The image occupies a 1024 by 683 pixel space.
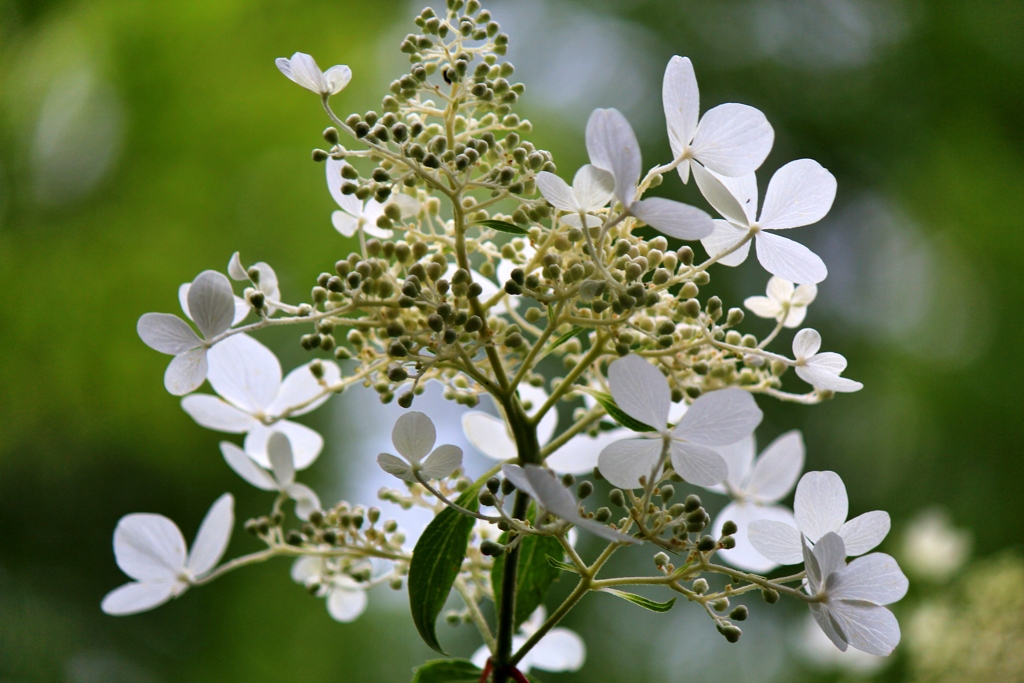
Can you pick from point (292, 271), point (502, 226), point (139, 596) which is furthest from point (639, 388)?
point (292, 271)

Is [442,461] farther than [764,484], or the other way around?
[764,484]

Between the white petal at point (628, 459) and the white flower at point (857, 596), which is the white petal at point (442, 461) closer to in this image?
the white petal at point (628, 459)

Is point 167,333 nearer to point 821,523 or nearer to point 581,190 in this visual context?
point 581,190

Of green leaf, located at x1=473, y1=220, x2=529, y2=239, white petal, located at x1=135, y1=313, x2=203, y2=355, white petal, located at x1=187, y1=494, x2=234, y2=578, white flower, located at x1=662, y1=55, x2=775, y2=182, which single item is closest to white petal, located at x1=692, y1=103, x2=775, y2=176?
white flower, located at x1=662, y1=55, x2=775, y2=182

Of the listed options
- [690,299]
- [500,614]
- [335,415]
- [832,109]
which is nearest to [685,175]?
[690,299]

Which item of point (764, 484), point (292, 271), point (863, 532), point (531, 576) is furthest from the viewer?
point (292, 271)

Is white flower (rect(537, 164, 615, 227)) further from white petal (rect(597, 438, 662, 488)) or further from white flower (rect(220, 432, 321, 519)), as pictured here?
white flower (rect(220, 432, 321, 519))

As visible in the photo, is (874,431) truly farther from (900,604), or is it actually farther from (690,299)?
(690,299)
